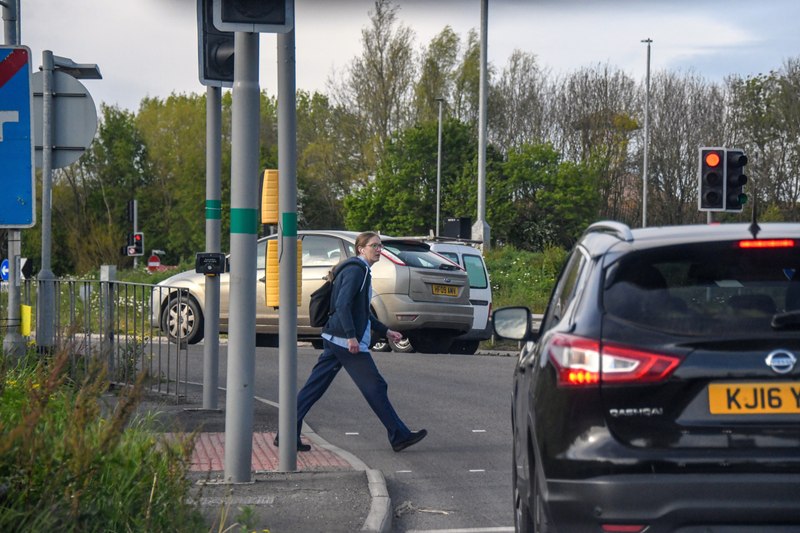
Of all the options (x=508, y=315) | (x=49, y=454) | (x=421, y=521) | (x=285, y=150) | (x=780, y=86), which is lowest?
(x=421, y=521)

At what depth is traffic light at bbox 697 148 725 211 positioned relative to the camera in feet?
59.8

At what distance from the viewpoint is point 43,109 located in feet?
41.0

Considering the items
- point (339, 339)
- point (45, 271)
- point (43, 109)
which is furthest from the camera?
point (45, 271)

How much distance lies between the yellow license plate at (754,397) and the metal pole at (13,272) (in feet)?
22.9

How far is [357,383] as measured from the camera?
10562mm

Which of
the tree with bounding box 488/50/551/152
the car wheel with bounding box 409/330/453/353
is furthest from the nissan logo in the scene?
the tree with bounding box 488/50/551/152

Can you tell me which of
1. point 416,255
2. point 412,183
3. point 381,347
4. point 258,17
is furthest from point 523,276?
point 412,183

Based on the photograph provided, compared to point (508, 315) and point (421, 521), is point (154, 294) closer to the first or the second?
point (421, 521)

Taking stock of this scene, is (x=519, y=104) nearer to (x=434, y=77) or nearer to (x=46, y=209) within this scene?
(x=434, y=77)

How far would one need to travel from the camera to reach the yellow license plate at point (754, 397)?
4492mm

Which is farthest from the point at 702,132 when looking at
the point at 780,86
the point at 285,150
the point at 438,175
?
the point at 285,150

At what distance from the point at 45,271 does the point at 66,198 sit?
75.7 metres

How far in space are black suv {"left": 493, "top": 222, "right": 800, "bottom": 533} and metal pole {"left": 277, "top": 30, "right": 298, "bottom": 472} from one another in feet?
13.7

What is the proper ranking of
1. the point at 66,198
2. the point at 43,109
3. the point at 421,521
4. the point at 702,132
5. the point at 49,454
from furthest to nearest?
the point at 66,198 < the point at 702,132 < the point at 43,109 < the point at 421,521 < the point at 49,454
